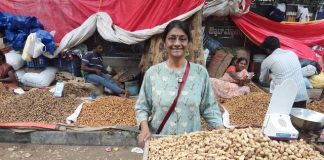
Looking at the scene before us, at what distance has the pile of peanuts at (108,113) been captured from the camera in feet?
15.7

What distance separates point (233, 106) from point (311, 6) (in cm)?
464

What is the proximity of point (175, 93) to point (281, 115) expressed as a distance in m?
0.70

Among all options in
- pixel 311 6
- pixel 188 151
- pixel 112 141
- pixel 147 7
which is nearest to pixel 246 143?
pixel 188 151

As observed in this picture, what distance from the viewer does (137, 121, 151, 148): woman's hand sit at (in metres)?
2.12

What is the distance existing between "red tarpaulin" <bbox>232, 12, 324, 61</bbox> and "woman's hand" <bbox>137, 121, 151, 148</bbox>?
5.42m

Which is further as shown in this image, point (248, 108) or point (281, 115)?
point (248, 108)

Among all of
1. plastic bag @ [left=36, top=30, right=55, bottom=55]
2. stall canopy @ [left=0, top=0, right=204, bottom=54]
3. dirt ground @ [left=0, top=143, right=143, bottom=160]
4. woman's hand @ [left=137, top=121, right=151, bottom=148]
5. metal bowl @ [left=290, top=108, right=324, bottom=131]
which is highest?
stall canopy @ [left=0, top=0, right=204, bottom=54]

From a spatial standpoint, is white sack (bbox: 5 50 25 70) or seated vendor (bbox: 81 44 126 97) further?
white sack (bbox: 5 50 25 70)

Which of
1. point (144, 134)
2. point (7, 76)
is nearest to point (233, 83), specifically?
point (144, 134)

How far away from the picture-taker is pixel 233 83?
20.4 ft

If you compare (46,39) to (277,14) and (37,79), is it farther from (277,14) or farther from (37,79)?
(277,14)

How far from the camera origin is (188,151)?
1.82 m

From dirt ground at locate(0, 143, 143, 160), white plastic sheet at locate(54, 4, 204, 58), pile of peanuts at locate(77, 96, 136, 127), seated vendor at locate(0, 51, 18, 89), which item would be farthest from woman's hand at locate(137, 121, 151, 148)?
seated vendor at locate(0, 51, 18, 89)

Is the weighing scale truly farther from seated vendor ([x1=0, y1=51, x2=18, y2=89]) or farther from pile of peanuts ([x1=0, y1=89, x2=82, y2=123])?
seated vendor ([x1=0, y1=51, x2=18, y2=89])
